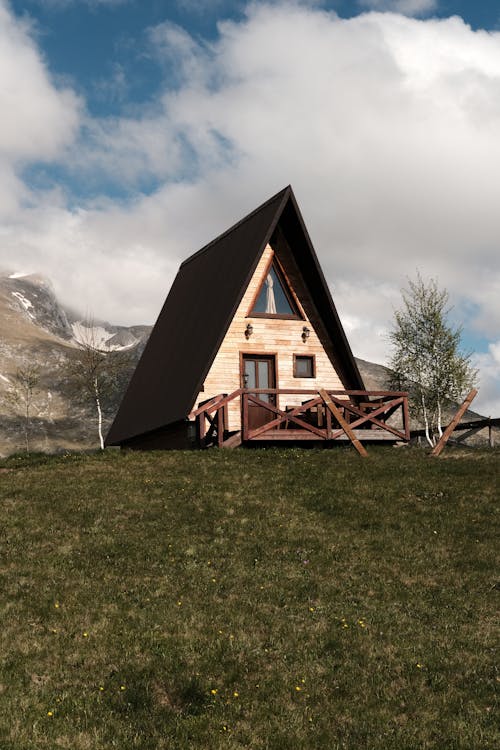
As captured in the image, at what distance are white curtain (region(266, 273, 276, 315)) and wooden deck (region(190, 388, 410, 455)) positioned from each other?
3349mm

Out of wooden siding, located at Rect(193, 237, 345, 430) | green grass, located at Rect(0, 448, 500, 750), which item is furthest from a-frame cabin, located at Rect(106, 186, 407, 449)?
green grass, located at Rect(0, 448, 500, 750)

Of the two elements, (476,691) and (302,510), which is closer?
(476,691)

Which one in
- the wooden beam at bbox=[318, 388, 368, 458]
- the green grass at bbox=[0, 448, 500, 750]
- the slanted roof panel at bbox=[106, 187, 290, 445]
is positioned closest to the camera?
the green grass at bbox=[0, 448, 500, 750]

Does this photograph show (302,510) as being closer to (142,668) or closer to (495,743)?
(142,668)

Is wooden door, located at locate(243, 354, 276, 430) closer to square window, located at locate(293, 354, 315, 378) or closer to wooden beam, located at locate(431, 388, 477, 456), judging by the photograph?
square window, located at locate(293, 354, 315, 378)

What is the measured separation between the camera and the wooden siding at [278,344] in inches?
1054

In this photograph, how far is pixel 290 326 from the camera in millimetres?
28125

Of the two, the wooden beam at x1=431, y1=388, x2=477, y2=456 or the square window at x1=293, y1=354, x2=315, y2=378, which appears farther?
the square window at x1=293, y1=354, x2=315, y2=378

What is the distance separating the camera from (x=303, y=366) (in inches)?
1118

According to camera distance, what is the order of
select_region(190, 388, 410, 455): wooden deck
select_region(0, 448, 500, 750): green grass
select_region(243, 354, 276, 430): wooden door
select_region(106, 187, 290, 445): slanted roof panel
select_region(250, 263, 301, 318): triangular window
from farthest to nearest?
select_region(250, 263, 301, 318): triangular window → select_region(243, 354, 276, 430): wooden door → select_region(106, 187, 290, 445): slanted roof panel → select_region(190, 388, 410, 455): wooden deck → select_region(0, 448, 500, 750): green grass

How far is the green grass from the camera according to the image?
934 cm

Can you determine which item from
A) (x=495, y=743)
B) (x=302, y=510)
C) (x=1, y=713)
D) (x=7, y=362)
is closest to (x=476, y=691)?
(x=495, y=743)

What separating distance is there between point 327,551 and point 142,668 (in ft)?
18.5

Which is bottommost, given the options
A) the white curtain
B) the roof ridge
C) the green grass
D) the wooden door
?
the green grass
